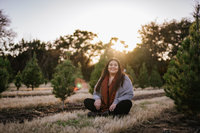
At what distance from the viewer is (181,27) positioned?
27.1m

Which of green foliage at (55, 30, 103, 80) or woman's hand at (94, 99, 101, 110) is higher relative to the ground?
green foliage at (55, 30, 103, 80)

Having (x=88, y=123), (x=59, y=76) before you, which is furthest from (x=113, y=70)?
Answer: (x=59, y=76)

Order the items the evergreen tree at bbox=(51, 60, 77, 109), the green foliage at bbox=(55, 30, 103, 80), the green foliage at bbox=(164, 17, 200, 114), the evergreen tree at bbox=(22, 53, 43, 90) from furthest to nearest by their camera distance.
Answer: the green foliage at bbox=(55, 30, 103, 80) → the evergreen tree at bbox=(22, 53, 43, 90) → the evergreen tree at bbox=(51, 60, 77, 109) → the green foliage at bbox=(164, 17, 200, 114)

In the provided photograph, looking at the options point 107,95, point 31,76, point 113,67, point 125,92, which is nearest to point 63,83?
point 107,95

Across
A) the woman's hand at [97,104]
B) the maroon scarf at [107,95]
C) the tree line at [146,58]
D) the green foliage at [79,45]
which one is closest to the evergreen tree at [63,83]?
the tree line at [146,58]

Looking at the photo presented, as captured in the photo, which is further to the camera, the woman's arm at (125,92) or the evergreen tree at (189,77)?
the woman's arm at (125,92)

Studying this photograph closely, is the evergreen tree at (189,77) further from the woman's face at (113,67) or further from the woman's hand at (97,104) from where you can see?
the woman's hand at (97,104)

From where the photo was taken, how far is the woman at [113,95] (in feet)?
14.4

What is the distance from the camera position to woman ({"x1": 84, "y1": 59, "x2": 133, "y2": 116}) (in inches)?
173

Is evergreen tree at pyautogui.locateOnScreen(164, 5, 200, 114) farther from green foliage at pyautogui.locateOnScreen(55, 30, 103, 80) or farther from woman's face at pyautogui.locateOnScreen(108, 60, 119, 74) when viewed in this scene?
green foliage at pyautogui.locateOnScreen(55, 30, 103, 80)

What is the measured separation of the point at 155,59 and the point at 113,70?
103 feet

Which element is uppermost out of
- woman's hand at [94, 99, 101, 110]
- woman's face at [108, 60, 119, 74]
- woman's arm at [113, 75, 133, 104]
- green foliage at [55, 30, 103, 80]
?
green foliage at [55, 30, 103, 80]

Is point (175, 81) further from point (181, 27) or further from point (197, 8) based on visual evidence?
point (181, 27)

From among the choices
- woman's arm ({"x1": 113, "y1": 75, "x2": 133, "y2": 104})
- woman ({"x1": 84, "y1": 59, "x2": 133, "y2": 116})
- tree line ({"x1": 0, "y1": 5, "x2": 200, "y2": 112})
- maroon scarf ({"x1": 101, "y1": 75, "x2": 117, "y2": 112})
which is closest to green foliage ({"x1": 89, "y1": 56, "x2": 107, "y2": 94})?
tree line ({"x1": 0, "y1": 5, "x2": 200, "y2": 112})
